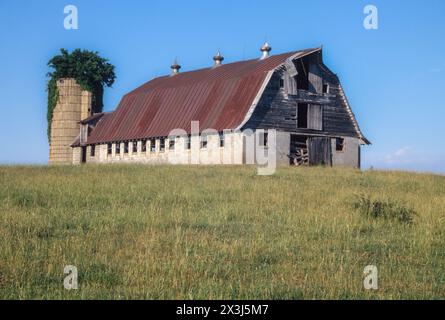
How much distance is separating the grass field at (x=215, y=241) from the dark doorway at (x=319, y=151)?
48.6 ft

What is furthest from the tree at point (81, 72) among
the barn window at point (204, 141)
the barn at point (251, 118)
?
the barn window at point (204, 141)

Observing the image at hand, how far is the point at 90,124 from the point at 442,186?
31.7 meters

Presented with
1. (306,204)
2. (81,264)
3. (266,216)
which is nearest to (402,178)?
(306,204)

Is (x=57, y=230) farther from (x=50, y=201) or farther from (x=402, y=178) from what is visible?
(x=402, y=178)

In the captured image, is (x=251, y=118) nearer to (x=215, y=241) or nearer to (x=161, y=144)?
(x=161, y=144)

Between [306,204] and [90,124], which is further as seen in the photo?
[90,124]

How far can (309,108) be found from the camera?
36.3 metres

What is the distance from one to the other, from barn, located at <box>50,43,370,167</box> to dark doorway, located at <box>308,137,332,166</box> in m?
0.06

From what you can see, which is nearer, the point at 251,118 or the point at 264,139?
the point at 251,118

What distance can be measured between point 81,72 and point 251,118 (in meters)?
20.7

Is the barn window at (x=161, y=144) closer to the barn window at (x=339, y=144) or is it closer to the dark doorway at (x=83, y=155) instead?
the barn window at (x=339, y=144)

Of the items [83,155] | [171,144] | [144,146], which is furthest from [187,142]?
[83,155]
